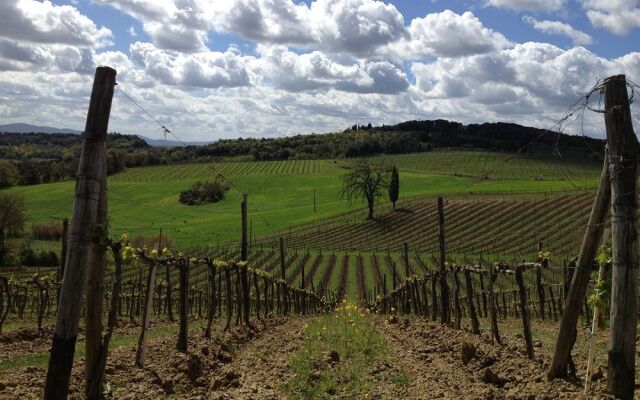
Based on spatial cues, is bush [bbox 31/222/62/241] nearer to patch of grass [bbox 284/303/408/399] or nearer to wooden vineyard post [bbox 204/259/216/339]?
wooden vineyard post [bbox 204/259/216/339]

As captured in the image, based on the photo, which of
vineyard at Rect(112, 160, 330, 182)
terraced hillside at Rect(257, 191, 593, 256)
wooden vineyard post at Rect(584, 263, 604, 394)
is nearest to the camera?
wooden vineyard post at Rect(584, 263, 604, 394)

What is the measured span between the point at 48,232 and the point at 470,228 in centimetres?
4985

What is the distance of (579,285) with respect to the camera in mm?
Answer: 7449

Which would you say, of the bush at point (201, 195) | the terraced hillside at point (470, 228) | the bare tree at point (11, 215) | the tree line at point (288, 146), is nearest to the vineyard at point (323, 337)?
the terraced hillside at point (470, 228)

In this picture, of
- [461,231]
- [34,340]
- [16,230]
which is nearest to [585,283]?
[34,340]

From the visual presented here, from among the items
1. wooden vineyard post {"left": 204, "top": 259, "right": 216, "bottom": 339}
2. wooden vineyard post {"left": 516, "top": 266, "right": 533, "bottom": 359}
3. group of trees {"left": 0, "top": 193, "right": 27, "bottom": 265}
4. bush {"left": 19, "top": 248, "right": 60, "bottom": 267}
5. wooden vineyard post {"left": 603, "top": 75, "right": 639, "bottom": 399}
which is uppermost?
wooden vineyard post {"left": 603, "top": 75, "right": 639, "bottom": 399}

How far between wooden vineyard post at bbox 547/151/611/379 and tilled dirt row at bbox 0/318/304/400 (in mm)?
3963

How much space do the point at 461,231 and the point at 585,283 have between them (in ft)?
181

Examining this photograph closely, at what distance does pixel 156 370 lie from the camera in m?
9.05

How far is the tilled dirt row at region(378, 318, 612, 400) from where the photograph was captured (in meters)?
7.32

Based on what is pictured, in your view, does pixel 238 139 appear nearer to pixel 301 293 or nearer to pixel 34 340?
pixel 301 293

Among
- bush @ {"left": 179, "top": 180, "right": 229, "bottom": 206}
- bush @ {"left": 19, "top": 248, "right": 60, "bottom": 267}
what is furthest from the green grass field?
bush @ {"left": 19, "top": 248, "right": 60, "bottom": 267}

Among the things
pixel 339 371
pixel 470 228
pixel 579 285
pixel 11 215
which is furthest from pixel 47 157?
pixel 579 285

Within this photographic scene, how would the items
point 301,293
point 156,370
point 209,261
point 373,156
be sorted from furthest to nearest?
point 373,156 → point 301,293 → point 209,261 → point 156,370
